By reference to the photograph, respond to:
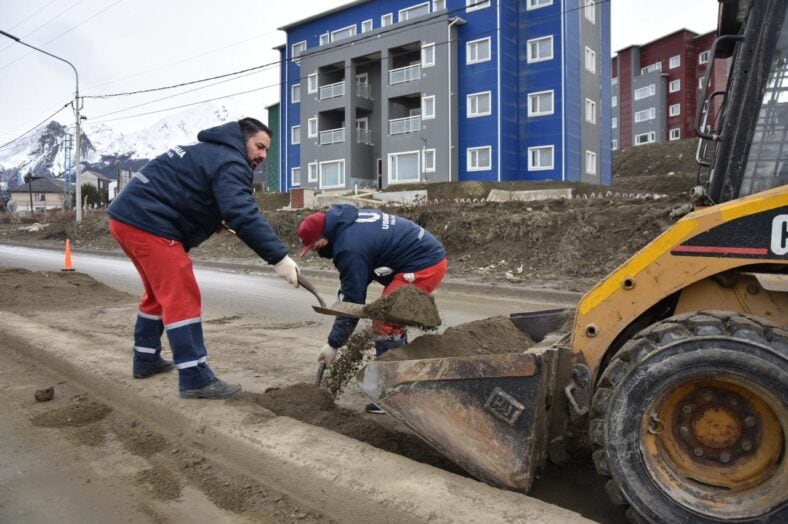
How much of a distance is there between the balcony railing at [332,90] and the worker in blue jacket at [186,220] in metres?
32.9

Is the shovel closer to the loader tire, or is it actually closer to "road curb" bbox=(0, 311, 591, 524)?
"road curb" bbox=(0, 311, 591, 524)

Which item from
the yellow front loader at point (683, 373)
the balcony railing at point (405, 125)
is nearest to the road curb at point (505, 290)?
the yellow front loader at point (683, 373)

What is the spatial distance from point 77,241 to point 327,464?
30782 millimetres

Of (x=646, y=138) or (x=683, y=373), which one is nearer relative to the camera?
(x=683, y=373)

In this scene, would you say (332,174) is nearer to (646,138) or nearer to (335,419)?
(335,419)

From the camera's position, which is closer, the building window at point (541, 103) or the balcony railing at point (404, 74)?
the building window at point (541, 103)

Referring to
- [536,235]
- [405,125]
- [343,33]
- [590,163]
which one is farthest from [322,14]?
[536,235]

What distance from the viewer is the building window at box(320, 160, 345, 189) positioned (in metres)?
35.4

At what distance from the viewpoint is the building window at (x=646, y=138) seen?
2146 inches

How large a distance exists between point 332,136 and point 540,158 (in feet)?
41.7

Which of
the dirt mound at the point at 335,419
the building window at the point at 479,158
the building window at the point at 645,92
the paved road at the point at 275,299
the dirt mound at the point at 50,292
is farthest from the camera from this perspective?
the building window at the point at 645,92

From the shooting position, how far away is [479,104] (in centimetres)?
3016

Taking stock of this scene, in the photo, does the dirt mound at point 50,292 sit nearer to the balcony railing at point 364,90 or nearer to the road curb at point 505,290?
the road curb at point 505,290

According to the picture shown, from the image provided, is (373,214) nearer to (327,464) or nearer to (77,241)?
(327,464)
